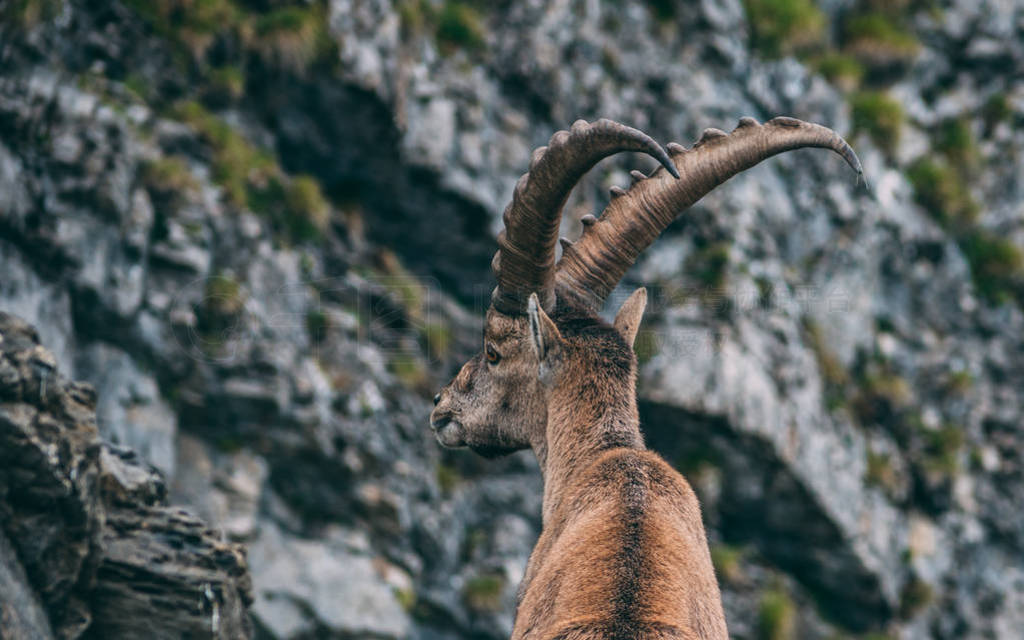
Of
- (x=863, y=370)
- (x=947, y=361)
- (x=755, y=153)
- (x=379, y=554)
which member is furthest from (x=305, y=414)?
(x=947, y=361)

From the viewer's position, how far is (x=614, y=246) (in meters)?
8.93

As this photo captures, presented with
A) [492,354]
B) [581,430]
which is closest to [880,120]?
[492,354]

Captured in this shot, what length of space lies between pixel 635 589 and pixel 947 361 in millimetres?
19058

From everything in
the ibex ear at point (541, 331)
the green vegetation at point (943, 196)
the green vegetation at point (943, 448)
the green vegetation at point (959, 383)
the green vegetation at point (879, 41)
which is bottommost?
the ibex ear at point (541, 331)

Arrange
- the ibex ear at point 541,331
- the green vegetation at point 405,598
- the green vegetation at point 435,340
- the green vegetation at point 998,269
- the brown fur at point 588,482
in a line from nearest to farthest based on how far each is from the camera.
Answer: the brown fur at point 588,482, the ibex ear at point 541,331, the green vegetation at point 405,598, the green vegetation at point 435,340, the green vegetation at point 998,269

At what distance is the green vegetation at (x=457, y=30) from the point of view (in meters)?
20.1

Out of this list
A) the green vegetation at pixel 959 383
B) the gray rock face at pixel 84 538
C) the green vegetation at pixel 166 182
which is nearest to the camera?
the gray rock face at pixel 84 538

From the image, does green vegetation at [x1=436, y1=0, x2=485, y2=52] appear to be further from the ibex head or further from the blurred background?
the ibex head

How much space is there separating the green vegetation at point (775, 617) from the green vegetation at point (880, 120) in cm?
1094

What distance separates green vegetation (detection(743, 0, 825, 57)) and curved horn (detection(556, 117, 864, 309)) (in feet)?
52.5

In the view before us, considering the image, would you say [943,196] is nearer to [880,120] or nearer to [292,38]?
[880,120]

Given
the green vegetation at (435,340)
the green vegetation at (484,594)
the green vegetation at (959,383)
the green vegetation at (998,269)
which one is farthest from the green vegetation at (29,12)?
the green vegetation at (998,269)

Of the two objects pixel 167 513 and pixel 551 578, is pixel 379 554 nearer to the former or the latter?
pixel 167 513

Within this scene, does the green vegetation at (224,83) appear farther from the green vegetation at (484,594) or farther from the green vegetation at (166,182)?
the green vegetation at (484,594)
